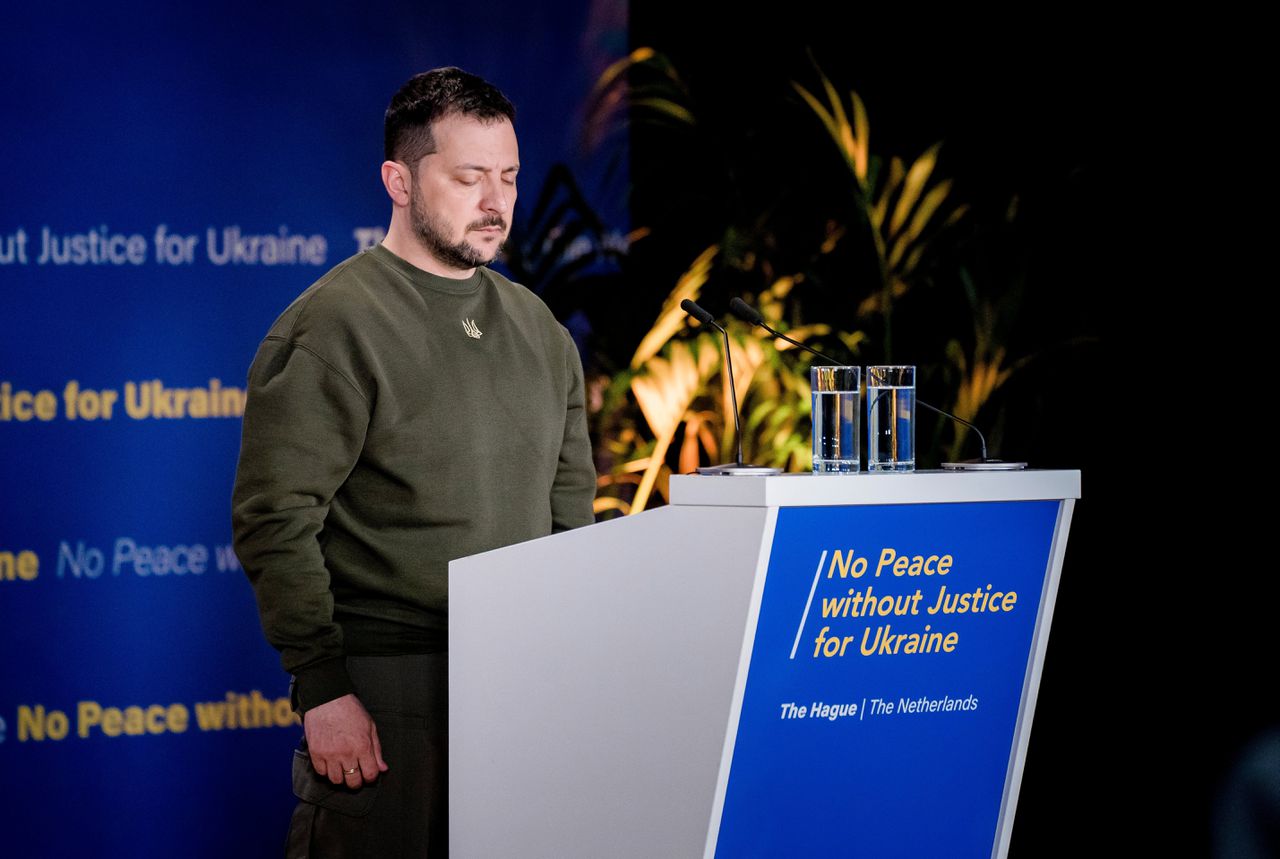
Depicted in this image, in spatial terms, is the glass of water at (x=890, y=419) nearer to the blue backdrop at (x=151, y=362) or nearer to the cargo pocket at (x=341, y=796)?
the cargo pocket at (x=341, y=796)

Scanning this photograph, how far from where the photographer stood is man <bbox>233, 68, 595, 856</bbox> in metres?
2.08

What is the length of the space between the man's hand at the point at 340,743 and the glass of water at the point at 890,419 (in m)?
0.83

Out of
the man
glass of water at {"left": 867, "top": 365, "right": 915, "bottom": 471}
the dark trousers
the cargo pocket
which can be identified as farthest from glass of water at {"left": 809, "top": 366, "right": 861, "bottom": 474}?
the cargo pocket

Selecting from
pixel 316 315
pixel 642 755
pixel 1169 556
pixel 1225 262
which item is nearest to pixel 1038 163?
pixel 1225 262

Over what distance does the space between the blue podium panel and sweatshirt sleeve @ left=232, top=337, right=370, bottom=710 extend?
69cm

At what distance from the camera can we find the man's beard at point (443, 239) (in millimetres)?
2246

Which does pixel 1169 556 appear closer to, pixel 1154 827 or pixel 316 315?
pixel 1154 827

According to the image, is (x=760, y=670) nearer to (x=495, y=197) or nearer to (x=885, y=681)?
(x=885, y=681)

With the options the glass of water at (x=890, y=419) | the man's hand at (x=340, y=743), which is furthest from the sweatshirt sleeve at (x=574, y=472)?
the glass of water at (x=890, y=419)

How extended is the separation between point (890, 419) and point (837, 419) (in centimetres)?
9

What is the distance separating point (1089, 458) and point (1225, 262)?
60cm

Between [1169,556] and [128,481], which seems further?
[128,481]

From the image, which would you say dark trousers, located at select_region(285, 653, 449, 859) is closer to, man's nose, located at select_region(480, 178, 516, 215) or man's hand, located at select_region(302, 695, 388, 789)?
man's hand, located at select_region(302, 695, 388, 789)

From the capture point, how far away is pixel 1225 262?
3234mm
